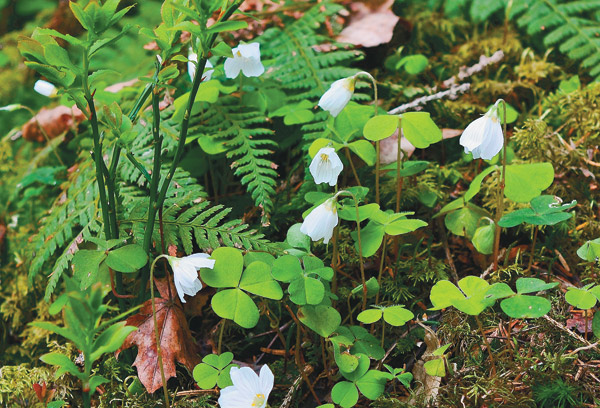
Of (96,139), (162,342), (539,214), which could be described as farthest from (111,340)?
(539,214)

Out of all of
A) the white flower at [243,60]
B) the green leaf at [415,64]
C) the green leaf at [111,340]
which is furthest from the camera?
the green leaf at [415,64]

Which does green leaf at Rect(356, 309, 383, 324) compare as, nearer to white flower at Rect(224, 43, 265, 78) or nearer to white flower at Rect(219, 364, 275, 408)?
white flower at Rect(219, 364, 275, 408)

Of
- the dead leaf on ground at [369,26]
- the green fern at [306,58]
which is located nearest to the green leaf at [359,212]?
the green fern at [306,58]

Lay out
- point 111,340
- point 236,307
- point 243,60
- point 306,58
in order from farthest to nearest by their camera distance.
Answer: point 306,58, point 243,60, point 236,307, point 111,340

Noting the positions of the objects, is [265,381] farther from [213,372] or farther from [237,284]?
[237,284]

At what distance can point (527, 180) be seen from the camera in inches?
69.9

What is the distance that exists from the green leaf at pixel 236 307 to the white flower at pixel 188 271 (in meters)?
0.08

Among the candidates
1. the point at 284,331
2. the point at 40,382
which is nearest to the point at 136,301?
the point at 40,382

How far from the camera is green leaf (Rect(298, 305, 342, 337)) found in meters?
1.56

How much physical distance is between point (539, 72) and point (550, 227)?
0.96 metres

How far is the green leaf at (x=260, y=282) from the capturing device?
1.56m

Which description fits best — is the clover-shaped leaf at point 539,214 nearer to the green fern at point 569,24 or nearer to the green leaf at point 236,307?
the green leaf at point 236,307

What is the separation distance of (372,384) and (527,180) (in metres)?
0.87

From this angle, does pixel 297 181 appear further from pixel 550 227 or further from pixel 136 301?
pixel 550 227
